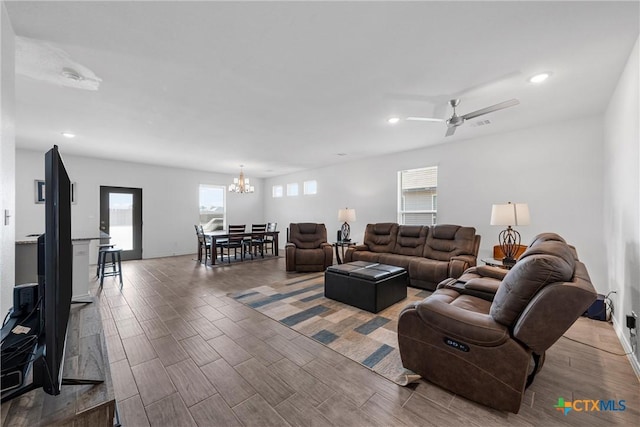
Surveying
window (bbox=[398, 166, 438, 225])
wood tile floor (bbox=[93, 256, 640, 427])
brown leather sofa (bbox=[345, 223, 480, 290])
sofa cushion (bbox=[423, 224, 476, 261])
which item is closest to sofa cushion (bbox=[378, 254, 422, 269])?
brown leather sofa (bbox=[345, 223, 480, 290])

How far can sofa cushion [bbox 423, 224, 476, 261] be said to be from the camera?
13.9ft

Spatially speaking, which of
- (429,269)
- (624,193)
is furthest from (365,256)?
(624,193)

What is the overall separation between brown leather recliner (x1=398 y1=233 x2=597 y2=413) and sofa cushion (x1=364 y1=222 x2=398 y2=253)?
3253mm

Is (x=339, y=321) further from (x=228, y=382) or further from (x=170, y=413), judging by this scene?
(x=170, y=413)

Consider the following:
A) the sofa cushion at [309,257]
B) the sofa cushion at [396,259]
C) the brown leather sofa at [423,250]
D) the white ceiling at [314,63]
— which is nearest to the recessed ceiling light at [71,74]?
the white ceiling at [314,63]

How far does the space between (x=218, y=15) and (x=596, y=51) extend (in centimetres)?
309

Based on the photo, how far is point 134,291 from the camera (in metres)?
4.09

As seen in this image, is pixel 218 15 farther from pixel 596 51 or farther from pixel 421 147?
pixel 421 147

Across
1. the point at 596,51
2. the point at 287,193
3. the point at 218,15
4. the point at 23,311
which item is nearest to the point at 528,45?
the point at 596,51

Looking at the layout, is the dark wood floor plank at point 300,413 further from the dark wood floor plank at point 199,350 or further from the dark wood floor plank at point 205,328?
the dark wood floor plank at point 205,328

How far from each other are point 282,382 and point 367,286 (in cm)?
161

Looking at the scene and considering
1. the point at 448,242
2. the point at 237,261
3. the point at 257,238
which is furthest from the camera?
the point at 257,238

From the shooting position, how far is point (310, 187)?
807 centimetres

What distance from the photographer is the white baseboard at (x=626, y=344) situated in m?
2.04
